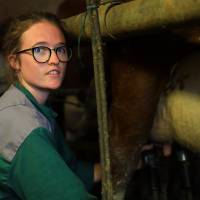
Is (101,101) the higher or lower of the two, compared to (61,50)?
lower

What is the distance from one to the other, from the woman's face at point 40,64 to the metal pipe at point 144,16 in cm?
8

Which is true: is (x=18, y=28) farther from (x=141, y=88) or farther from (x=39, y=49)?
(x=141, y=88)

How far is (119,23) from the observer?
29.9 inches

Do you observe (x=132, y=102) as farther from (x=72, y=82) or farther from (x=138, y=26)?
(x=72, y=82)

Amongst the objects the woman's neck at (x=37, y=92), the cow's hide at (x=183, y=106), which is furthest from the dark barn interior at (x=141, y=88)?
the woman's neck at (x=37, y=92)

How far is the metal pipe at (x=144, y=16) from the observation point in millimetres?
589

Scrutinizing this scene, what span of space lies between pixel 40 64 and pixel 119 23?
23 cm

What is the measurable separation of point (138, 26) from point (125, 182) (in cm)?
45

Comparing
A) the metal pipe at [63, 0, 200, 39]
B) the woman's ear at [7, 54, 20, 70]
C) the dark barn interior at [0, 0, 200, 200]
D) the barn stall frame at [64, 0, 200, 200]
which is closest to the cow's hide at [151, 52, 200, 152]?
the dark barn interior at [0, 0, 200, 200]

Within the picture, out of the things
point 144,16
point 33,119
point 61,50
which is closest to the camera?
point 144,16

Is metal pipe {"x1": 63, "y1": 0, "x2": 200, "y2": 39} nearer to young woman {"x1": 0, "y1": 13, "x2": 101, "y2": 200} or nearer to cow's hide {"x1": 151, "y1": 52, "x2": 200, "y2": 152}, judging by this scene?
young woman {"x1": 0, "y1": 13, "x2": 101, "y2": 200}

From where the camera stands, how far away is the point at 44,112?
35.9 inches

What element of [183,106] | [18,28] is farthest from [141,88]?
[18,28]

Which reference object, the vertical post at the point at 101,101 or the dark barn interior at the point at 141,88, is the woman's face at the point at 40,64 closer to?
the dark barn interior at the point at 141,88
